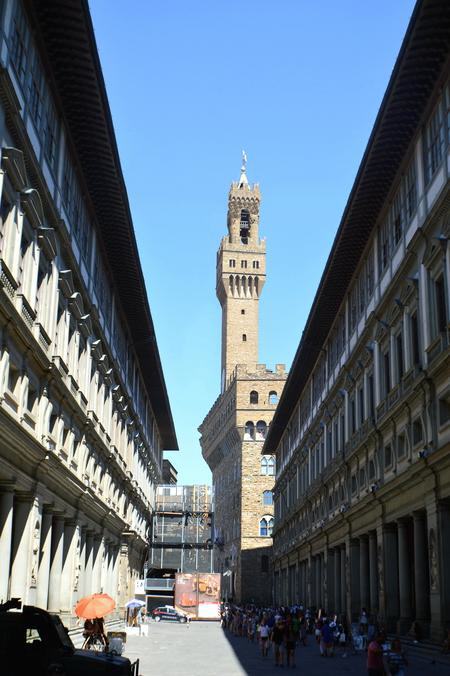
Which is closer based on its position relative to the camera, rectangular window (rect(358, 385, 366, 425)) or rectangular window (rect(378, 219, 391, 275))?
rectangular window (rect(378, 219, 391, 275))

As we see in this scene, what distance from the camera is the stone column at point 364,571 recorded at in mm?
39188

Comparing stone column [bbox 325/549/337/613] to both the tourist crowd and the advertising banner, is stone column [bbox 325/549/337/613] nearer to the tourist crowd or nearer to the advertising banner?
the tourist crowd

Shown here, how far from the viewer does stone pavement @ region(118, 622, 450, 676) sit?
84.6ft

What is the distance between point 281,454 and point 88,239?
49142mm

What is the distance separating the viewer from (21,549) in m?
A: 24.8

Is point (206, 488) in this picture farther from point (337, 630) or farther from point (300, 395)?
point (337, 630)

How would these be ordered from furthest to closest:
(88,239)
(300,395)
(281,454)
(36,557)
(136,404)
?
(281,454) < (300,395) < (136,404) < (88,239) < (36,557)

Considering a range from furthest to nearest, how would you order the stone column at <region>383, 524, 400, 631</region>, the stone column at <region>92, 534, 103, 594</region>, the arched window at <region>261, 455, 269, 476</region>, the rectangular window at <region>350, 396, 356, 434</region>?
the arched window at <region>261, 455, 269, 476</region>
the rectangular window at <region>350, 396, 356, 434</region>
the stone column at <region>92, 534, 103, 594</region>
the stone column at <region>383, 524, 400, 631</region>

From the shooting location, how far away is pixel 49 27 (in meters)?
23.6

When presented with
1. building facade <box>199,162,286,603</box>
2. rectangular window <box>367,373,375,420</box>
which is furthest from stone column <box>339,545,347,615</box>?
building facade <box>199,162,286,603</box>

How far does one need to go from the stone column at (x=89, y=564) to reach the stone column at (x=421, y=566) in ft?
47.9

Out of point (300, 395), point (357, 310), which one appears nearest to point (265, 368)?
point (300, 395)

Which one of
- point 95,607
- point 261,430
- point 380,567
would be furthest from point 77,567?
point 261,430

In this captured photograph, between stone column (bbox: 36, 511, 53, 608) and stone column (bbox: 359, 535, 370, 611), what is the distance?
15838 mm
